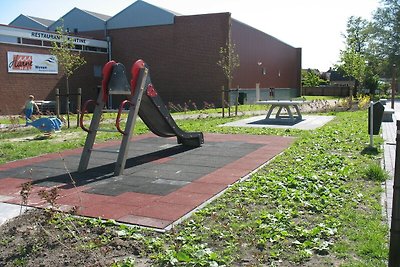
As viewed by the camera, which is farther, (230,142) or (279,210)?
(230,142)

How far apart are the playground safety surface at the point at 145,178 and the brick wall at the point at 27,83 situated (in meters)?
17.8

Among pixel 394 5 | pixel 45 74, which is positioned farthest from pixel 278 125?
pixel 394 5

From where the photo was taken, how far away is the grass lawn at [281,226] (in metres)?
3.80

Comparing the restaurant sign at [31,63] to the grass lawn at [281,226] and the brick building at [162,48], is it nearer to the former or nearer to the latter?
the brick building at [162,48]

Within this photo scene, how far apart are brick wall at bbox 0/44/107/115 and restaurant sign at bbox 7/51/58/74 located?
0.25 m

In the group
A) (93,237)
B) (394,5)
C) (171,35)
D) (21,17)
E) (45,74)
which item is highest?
(394,5)

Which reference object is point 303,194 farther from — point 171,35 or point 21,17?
point 21,17

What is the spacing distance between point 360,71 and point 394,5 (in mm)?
29348

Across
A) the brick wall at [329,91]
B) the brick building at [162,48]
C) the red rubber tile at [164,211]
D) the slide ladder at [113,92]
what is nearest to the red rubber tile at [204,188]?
the red rubber tile at [164,211]

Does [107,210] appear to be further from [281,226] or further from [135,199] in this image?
[281,226]

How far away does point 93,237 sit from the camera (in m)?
4.34

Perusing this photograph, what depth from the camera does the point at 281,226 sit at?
4.58 m

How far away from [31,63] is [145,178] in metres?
23.4

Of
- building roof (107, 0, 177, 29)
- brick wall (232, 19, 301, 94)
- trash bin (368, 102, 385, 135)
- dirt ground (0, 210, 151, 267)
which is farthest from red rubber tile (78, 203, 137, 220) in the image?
brick wall (232, 19, 301, 94)
